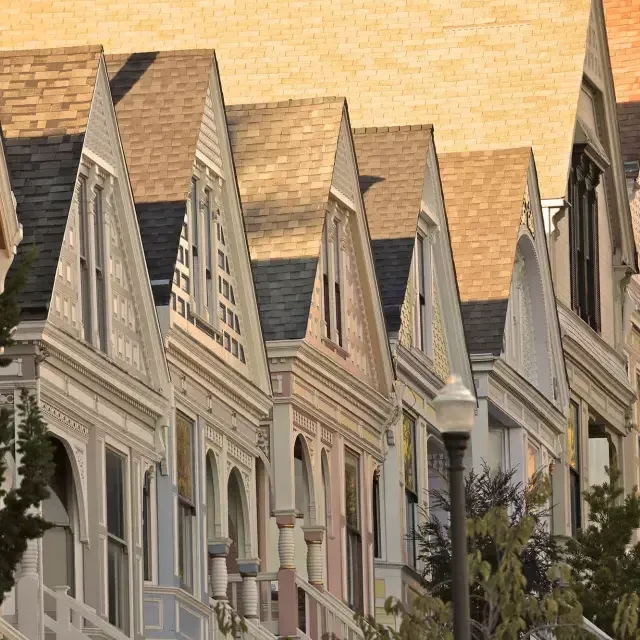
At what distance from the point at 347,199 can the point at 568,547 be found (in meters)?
7.92

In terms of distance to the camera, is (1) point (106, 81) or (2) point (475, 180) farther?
(2) point (475, 180)

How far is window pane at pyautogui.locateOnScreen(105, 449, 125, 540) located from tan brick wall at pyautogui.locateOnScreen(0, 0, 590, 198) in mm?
21435

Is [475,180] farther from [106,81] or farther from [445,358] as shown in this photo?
[106,81]

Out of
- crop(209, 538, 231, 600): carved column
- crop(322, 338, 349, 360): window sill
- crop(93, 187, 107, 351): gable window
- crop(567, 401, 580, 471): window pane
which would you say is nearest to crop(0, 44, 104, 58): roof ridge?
crop(93, 187, 107, 351): gable window

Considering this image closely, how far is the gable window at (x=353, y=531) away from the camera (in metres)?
39.4

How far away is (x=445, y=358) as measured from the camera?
44.5 m

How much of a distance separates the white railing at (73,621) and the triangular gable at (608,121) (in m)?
25.8

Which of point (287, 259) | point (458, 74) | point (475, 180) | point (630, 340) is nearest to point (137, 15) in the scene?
point (458, 74)

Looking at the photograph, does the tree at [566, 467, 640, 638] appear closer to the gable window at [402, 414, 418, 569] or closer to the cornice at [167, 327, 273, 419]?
the gable window at [402, 414, 418, 569]

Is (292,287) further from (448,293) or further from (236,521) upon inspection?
(448,293)

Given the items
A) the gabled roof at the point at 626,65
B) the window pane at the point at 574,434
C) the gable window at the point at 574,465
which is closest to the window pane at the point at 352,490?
the gable window at the point at 574,465

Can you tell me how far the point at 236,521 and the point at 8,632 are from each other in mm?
8660

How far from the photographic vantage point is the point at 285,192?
124 ft

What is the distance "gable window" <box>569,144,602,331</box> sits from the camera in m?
53.8
